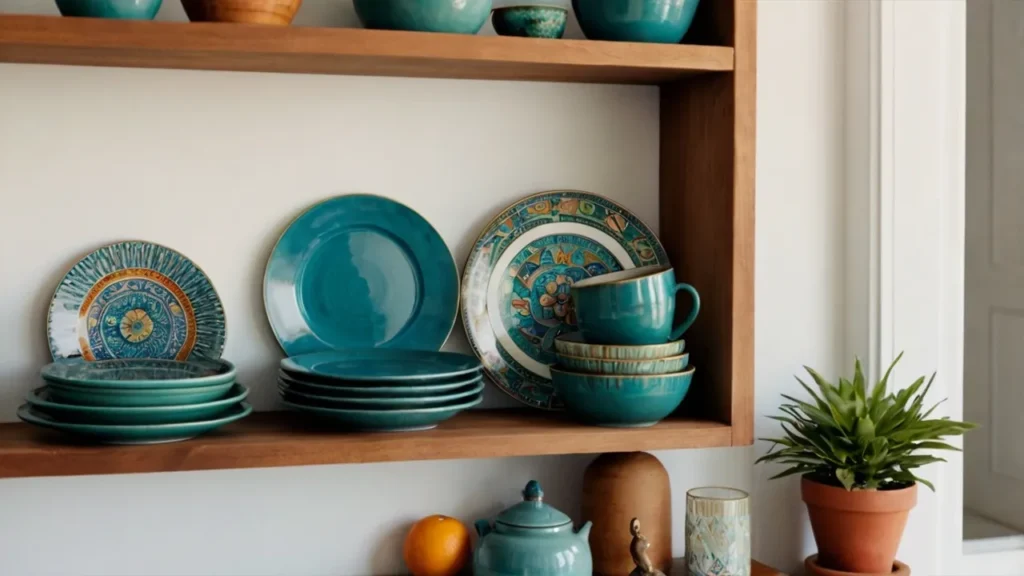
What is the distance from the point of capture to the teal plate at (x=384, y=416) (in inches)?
55.2

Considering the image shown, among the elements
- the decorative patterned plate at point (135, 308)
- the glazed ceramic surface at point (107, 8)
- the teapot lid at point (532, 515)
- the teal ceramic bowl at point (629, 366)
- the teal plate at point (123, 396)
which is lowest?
the teapot lid at point (532, 515)

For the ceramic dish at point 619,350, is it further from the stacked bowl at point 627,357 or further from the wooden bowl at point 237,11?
the wooden bowl at point 237,11

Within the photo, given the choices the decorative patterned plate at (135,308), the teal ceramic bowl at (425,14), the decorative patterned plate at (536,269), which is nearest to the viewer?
the teal ceramic bowl at (425,14)

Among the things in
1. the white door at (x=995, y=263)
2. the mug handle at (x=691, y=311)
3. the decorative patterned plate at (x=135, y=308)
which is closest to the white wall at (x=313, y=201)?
the decorative patterned plate at (x=135, y=308)

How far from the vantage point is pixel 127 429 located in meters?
1.31

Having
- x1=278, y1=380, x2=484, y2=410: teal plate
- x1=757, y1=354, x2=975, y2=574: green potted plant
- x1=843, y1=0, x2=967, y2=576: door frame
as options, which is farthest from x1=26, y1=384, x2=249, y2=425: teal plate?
x1=843, y1=0, x2=967, y2=576: door frame

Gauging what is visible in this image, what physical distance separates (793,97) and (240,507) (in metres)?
1.09

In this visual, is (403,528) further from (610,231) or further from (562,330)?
(610,231)

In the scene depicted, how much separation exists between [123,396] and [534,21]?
720 millimetres

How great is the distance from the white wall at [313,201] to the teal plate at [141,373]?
121 millimetres

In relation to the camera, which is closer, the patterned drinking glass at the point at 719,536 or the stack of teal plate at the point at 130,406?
the stack of teal plate at the point at 130,406

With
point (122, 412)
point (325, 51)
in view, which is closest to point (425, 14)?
point (325, 51)

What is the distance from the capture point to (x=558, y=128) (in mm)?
1700

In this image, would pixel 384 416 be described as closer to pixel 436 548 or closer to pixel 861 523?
pixel 436 548
